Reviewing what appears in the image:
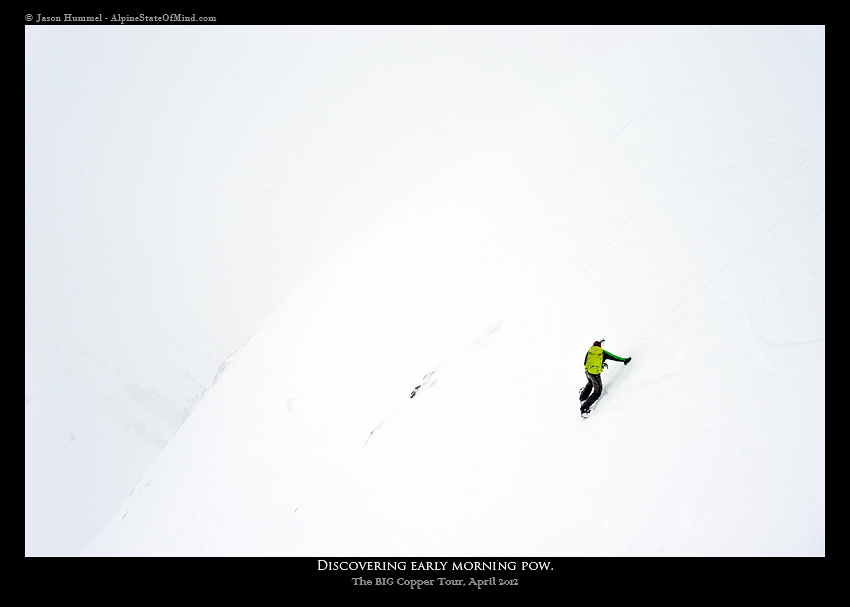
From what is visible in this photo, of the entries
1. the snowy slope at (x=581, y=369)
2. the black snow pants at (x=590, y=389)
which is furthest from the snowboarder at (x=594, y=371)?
the snowy slope at (x=581, y=369)

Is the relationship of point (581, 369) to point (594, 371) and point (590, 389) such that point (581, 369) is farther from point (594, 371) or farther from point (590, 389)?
point (594, 371)

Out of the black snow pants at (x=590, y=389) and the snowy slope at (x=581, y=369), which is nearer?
the snowy slope at (x=581, y=369)

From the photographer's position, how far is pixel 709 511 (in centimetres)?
498

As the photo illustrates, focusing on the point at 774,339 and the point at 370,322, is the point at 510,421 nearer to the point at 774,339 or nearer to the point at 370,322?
the point at 774,339

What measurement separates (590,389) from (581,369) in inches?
39.3

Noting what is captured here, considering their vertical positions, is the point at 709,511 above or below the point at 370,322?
below

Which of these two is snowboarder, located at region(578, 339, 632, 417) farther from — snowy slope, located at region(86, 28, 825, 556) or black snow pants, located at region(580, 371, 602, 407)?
snowy slope, located at region(86, 28, 825, 556)

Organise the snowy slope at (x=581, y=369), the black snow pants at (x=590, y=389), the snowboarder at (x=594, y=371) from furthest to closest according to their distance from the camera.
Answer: the black snow pants at (x=590, y=389) < the snowboarder at (x=594, y=371) < the snowy slope at (x=581, y=369)

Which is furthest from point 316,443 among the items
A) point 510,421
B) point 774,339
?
point 774,339

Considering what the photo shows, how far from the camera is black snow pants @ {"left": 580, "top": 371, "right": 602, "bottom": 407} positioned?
A: 6.62 metres

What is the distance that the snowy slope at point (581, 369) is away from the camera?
5461mm

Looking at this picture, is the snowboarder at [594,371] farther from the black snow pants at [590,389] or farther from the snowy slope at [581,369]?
the snowy slope at [581,369]

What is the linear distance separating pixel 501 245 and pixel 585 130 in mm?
7828

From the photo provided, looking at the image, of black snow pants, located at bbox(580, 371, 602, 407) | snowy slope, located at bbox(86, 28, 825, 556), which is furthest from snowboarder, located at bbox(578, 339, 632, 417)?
snowy slope, located at bbox(86, 28, 825, 556)
